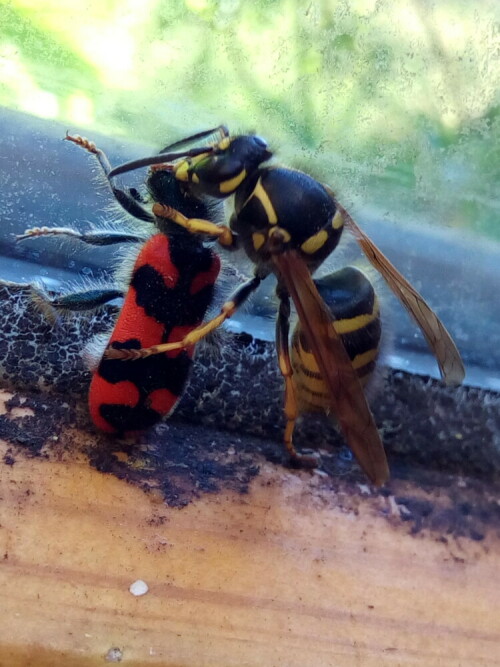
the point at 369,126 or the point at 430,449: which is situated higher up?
the point at 369,126

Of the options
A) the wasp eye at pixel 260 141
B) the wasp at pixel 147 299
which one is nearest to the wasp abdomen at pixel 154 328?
the wasp at pixel 147 299

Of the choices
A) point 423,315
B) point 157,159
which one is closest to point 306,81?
point 157,159

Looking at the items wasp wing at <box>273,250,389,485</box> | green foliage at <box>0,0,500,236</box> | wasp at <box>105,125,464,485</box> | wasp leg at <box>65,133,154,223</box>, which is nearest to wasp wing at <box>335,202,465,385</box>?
wasp at <box>105,125,464,485</box>

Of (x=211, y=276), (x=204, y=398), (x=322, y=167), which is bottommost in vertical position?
(x=204, y=398)

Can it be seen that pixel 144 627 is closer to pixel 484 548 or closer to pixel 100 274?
pixel 484 548

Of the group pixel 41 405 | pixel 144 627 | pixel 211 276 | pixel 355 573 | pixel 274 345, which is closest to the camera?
pixel 144 627

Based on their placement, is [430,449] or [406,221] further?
[406,221]

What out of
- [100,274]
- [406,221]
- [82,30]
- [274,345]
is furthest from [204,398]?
[82,30]

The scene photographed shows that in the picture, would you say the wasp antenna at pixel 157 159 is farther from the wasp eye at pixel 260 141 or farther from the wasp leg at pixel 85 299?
the wasp leg at pixel 85 299
